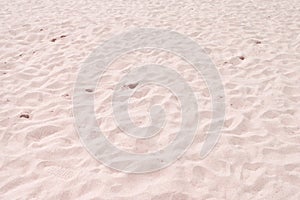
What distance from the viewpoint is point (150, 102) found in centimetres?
360

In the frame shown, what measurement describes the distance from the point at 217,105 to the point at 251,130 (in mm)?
519

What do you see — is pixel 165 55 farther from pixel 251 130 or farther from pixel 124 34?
pixel 251 130

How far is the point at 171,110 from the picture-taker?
3465 millimetres

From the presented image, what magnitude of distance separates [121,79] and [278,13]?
404 centimetres

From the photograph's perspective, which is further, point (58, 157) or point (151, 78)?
point (151, 78)

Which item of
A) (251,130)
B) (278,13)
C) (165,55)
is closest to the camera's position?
(251,130)

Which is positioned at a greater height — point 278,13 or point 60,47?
point 60,47

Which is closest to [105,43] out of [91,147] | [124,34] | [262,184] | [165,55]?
[124,34]

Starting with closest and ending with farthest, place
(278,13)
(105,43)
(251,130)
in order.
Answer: (251,130)
(105,43)
(278,13)

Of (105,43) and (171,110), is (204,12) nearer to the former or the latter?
(105,43)

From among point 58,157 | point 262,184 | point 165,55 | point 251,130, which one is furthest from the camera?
point 165,55

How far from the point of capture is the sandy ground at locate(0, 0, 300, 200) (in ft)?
8.39

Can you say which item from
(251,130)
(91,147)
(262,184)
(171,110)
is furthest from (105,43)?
(262,184)

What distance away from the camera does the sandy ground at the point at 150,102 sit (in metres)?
2.56
